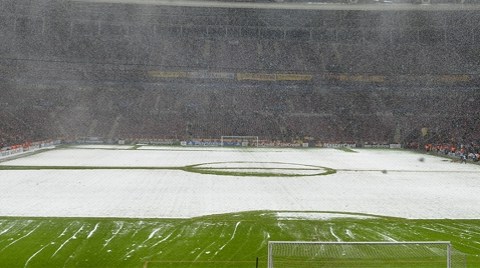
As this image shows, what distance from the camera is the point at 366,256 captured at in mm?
12773

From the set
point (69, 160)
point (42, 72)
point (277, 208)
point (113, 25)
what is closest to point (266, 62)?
point (113, 25)

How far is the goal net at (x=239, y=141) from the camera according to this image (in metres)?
66.4

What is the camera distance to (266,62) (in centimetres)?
7744

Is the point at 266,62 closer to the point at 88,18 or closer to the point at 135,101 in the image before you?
the point at 135,101

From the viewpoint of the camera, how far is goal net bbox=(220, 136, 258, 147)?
66.4m

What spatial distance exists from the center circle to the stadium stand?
1107 inches

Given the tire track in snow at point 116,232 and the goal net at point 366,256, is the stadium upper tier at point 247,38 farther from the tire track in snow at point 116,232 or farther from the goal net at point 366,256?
the goal net at point 366,256

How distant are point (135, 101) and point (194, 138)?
1044 cm

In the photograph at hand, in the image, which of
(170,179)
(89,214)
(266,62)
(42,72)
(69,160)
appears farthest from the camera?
(266,62)

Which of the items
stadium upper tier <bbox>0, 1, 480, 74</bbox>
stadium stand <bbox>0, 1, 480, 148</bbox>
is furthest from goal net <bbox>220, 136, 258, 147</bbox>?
stadium upper tier <bbox>0, 1, 480, 74</bbox>

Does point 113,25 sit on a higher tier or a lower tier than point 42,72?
higher

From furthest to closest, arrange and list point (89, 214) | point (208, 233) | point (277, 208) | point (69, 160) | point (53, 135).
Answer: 1. point (53, 135)
2. point (69, 160)
3. point (277, 208)
4. point (89, 214)
5. point (208, 233)

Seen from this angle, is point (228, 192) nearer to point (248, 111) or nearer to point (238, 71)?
point (248, 111)

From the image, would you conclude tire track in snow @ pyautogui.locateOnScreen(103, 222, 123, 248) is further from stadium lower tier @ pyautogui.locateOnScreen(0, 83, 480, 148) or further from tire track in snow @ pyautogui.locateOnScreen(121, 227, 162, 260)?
stadium lower tier @ pyautogui.locateOnScreen(0, 83, 480, 148)
